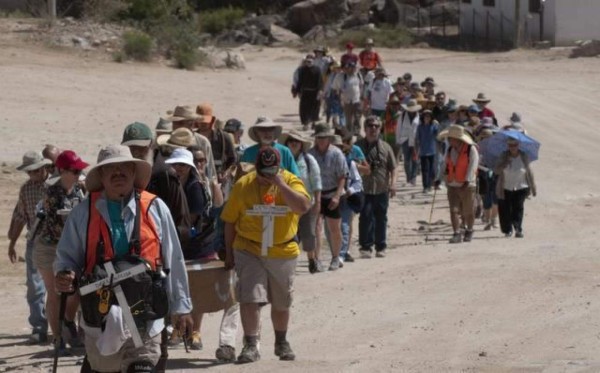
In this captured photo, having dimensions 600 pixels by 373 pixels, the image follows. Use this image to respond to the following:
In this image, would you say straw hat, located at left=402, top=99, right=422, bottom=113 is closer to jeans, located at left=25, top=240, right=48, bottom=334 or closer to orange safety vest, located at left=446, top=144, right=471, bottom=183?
orange safety vest, located at left=446, top=144, right=471, bottom=183

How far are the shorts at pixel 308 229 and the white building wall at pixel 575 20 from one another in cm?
3804

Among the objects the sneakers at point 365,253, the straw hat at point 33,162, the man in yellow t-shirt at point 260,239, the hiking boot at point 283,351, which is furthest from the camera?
the sneakers at point 365,253

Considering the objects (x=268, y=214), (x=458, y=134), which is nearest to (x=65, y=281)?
(x=268, y=214)

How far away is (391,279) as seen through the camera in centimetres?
1545

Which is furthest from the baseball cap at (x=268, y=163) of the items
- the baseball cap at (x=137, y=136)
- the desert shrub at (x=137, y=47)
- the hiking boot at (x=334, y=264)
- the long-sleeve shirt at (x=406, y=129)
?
the desert shrub at (x=137, y=47)

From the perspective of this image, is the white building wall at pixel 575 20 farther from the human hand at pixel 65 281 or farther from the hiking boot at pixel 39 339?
the human hand at pixel 65 281

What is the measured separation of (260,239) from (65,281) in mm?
3112

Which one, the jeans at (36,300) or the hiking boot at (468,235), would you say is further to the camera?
the hiking boot at (468,235)

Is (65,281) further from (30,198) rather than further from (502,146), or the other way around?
(502,146)

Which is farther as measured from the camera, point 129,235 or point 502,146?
point 502,146

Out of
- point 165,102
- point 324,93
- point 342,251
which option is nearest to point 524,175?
point 342,251

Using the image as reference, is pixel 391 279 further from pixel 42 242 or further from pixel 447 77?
pixel 447 77

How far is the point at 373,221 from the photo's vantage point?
1800 cm

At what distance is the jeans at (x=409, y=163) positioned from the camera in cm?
2492
